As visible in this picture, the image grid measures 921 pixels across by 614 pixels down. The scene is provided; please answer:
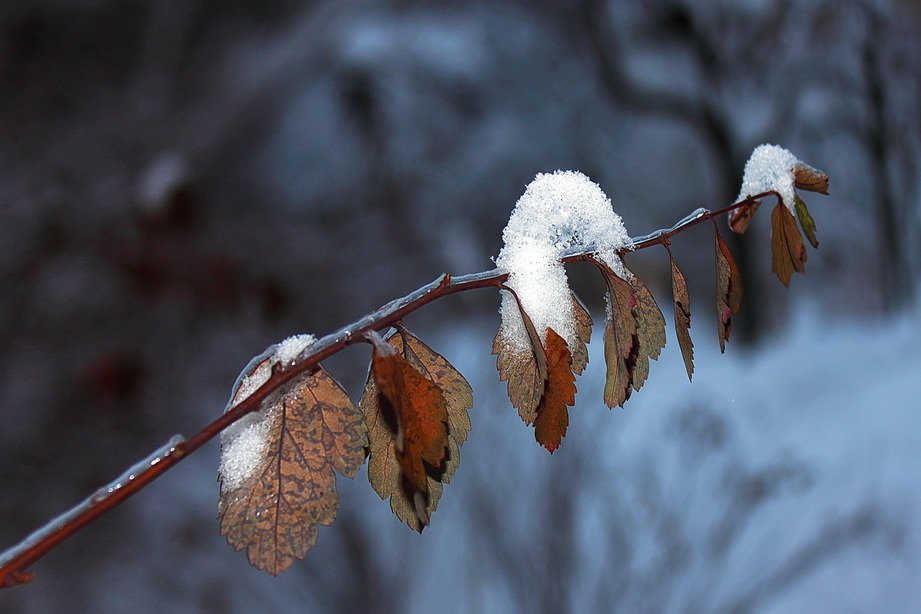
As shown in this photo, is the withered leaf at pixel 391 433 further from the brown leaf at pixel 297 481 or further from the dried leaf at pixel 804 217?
the dried leaf at pixel 804 217

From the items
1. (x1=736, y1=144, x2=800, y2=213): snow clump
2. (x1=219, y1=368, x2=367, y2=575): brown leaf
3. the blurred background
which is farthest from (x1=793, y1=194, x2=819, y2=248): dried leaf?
the blurred background

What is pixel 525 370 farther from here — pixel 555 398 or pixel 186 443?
pixel 186 443

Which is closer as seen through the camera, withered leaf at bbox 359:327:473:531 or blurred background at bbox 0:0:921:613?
withered leaf at bbox 359:327:473:531

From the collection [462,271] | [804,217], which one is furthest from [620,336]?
[462,271]

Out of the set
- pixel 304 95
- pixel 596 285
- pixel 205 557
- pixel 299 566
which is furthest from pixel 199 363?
pixel 596 285

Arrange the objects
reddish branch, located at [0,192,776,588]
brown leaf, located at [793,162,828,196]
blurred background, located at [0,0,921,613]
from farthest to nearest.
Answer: blurred background, located at [0,0,921,613] → brown leaf, located at [793,162,828,196] → reddish branch, located at [0,192,776,588]

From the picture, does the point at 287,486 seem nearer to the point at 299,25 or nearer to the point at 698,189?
the point at 299,25

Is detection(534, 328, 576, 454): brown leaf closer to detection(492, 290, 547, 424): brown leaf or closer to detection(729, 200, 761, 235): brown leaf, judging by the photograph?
detection(492, 290, 547, 424): brown leaf
